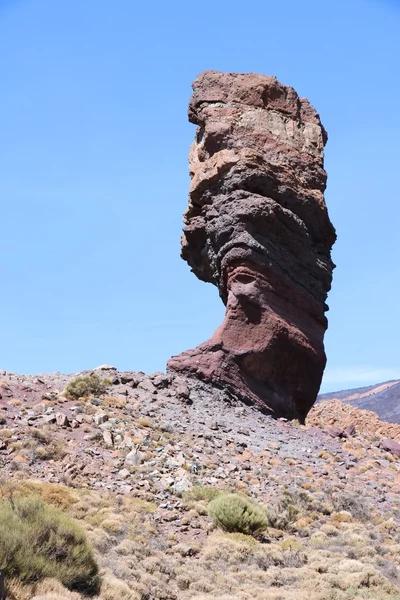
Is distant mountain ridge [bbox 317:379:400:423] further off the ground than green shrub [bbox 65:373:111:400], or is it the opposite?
distant mountain ridge [bbox 317:379:400:423]

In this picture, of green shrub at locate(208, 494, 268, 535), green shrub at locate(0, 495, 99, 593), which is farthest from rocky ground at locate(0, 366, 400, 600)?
green shrub at locate(0, 495, 99, 593)

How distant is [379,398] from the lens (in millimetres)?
111000

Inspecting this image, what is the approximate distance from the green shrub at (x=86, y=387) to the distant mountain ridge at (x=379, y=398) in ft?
231

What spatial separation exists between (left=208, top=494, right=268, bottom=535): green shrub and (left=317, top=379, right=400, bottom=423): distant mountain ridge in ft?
244

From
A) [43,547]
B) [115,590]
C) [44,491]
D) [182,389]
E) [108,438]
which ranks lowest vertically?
[115,590]

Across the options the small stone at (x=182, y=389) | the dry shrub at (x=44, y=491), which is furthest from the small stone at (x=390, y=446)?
the dry shrub at (x=44, y=491)

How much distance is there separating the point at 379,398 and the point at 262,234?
95.5 meters

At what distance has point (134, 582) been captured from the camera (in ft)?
32.2

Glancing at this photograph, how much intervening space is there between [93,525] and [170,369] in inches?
399

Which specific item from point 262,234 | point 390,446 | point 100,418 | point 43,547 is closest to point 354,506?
point 390,446

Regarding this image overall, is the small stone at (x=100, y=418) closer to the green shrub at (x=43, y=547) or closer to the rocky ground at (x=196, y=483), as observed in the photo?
the rocky ground at (x=196, y=483)

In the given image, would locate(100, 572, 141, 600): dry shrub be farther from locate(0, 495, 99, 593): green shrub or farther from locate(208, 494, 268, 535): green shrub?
locate(208, 494, 268, 535): green shrub

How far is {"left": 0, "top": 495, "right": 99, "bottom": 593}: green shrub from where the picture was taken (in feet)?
27.8

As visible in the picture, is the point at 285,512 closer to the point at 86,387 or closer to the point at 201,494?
the point at 201,494
